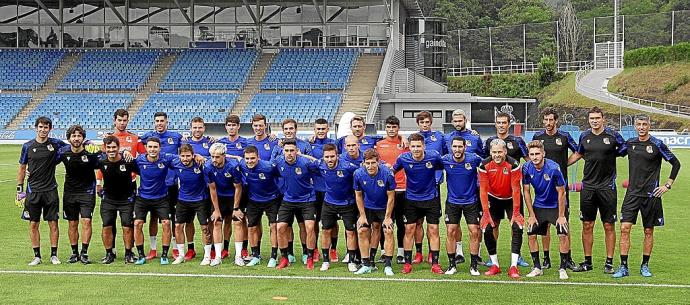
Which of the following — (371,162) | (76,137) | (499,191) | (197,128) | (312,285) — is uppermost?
(197,128)

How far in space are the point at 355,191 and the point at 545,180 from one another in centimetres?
229

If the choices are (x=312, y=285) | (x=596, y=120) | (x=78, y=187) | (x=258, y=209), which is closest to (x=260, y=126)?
(x=258, y=209)

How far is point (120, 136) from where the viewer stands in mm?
12492

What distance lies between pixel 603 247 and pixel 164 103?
34.7 metres

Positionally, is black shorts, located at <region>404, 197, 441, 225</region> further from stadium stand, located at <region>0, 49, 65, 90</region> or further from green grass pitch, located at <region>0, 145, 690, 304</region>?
stadium stand, located at <region>0, 49, 65, 90</region>

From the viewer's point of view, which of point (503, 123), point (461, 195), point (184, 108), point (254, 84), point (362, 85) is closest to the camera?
point (461, 195)

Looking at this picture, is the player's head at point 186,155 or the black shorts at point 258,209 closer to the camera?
the player's head at point 186,155

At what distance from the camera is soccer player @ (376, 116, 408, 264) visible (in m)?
11.1

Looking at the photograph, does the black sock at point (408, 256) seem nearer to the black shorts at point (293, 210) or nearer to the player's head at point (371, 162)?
the player's head at point (371, 162)

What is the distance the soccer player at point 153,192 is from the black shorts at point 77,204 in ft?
1.94

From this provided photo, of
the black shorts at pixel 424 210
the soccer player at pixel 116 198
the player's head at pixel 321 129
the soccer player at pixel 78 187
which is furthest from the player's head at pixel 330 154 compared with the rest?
the soccer player at pixel 78 187

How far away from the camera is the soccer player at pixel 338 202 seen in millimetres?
10609

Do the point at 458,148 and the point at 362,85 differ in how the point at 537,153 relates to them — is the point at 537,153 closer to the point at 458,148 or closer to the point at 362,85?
the point at 458,148

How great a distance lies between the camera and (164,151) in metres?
12.4
